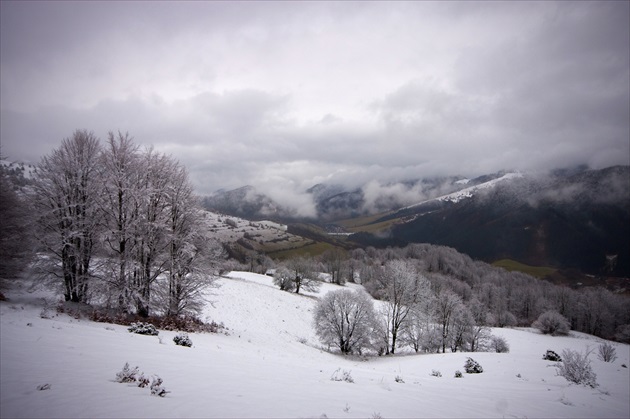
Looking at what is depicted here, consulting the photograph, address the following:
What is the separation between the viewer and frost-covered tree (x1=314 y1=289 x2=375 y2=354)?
3128 cm

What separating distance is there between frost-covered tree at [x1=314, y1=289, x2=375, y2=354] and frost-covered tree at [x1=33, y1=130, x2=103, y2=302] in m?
21.9

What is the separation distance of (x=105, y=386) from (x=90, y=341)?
4.96 m

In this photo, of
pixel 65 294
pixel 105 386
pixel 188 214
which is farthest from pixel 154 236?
pixel 105 386

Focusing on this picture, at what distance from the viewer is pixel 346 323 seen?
105 feet

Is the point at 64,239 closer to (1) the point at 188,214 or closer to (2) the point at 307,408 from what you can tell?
(1) the point at 188,214

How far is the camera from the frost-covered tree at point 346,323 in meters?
31.3

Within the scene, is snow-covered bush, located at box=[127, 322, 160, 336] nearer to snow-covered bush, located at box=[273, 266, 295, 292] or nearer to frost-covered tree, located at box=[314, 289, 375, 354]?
frost-covered tree, located at box=[314, 289, 375, 354]

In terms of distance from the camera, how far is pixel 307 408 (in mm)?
7117

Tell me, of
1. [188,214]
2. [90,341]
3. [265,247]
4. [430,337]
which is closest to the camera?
[90,341]

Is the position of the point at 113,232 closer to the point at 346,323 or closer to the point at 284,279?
the point at 346,323

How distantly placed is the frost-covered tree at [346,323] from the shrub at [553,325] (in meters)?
61.4

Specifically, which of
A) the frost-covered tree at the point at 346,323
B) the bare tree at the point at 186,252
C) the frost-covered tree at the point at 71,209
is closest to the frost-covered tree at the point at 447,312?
the frost-covered tree at the point at 346,323

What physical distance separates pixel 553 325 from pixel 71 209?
9020 cm

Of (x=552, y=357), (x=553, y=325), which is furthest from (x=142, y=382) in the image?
(x=553, y=325)
